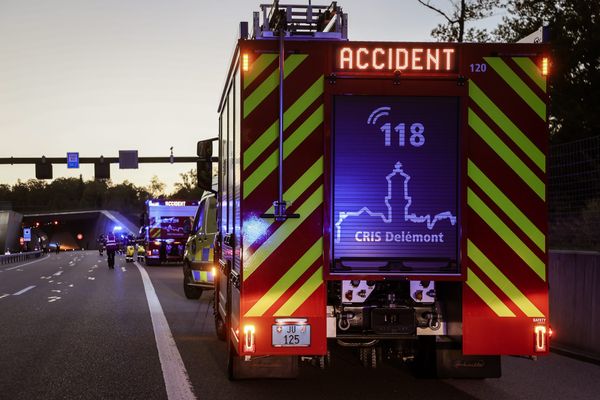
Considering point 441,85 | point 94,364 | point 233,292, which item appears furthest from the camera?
point 94,364

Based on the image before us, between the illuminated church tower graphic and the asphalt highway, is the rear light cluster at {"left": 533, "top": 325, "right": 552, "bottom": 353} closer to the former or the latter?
the asphalt highway

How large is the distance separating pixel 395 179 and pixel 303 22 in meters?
1.88

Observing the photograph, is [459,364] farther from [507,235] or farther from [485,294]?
[507,235]

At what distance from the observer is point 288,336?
6152 mm

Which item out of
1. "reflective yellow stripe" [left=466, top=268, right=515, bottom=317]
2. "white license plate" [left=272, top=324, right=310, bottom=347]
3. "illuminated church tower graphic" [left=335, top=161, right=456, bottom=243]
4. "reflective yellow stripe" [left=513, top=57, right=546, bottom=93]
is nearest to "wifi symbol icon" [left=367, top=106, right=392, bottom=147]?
"illuminated church tower graphic" [left=335, top=161, right=456, bottom=243]

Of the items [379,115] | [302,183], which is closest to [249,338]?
[302,183]

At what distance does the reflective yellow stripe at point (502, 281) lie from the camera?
6273 millimetres

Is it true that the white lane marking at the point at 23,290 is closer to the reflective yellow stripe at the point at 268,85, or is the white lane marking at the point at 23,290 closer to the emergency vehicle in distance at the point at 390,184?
the emergency vehicle in distance at the point at 390,184

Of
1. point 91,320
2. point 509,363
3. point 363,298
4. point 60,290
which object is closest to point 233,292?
point 363,298

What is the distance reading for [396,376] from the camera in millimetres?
7762

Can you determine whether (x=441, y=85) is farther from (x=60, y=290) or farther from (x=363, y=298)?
(x=60, y=290)

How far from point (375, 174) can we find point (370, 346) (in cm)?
143

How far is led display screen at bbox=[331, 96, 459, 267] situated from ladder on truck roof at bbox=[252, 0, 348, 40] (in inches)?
27.9

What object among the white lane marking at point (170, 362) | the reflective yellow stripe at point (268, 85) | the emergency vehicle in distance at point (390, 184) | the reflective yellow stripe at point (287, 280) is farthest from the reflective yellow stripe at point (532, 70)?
the white lane marking at point (170, 362)
